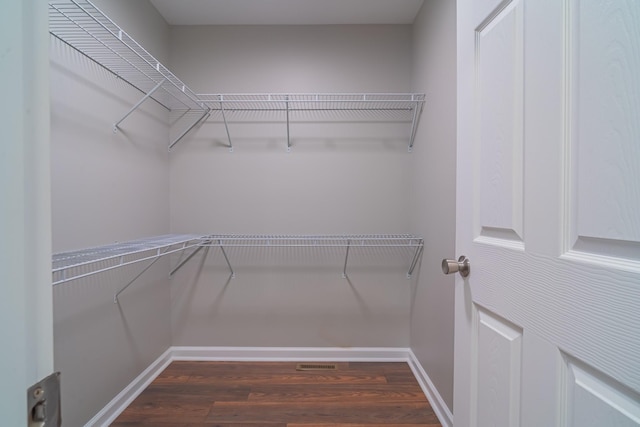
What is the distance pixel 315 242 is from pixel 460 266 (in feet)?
4.06

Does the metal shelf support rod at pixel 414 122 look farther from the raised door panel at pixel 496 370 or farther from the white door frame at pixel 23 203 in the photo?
the white door frame at pixel 23 203

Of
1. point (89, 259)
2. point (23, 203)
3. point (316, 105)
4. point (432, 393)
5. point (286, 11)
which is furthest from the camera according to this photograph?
point (316, 105)

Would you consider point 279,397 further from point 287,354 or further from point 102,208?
point 102,208

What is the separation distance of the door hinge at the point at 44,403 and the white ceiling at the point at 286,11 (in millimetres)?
2013

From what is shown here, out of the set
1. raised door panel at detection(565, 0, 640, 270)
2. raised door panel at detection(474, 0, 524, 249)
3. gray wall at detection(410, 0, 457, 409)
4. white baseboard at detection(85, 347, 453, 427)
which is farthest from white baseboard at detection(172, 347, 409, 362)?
raised door panel at detection(565, 0, 640, 270)

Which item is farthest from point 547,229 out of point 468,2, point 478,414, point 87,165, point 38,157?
point 87,165

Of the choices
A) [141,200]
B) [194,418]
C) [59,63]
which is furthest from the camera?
[141,200]

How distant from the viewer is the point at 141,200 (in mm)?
1609

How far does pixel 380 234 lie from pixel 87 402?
5.83 feet

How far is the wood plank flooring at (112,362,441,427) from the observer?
4.59 feet

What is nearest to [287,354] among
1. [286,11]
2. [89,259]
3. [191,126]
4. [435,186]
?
[89,259]

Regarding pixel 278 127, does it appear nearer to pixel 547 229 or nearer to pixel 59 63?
pixel 59 63

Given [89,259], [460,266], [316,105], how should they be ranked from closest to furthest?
[460,266] → [89,259] → [316,105]

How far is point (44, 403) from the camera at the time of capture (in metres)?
0.31
